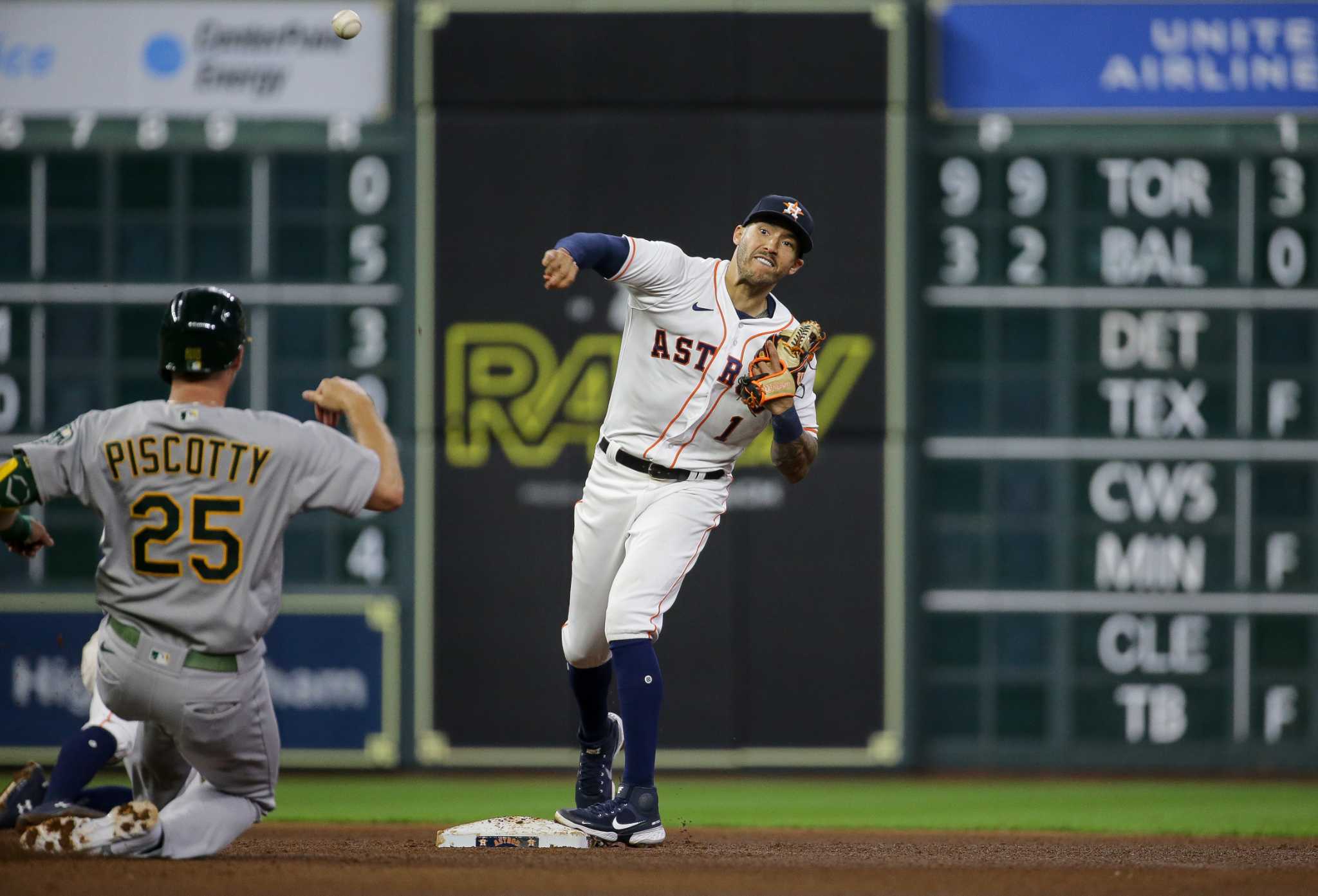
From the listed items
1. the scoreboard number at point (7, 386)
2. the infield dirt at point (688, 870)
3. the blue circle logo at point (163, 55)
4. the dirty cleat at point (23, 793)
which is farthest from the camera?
the blue circle logo at point (163, 55)

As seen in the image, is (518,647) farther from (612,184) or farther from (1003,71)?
(1003,71)

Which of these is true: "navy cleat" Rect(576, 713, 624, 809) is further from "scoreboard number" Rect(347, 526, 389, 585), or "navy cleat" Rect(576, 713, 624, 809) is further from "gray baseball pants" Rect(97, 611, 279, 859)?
"scoreboard number" Rect(347, 526, 389, 585)

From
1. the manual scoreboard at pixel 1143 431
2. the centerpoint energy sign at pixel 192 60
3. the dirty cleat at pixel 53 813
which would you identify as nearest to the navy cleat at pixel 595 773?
the dirty cleat at pixel 53 813

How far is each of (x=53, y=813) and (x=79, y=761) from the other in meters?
0.35

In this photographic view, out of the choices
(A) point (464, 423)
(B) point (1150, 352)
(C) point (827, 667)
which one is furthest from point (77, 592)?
(B) point (1150, 352)

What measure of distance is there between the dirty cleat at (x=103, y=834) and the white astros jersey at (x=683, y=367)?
1776 mm

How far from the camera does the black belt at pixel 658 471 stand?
5.25 m

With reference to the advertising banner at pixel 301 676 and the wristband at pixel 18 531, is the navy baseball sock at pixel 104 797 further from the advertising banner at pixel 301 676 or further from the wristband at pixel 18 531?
the advertising banner at pixel 301 676

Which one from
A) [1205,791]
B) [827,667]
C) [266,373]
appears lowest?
[1205,791]

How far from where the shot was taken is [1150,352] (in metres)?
8.60

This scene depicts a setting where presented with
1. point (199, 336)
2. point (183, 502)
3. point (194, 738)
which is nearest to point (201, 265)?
point (199, 336)

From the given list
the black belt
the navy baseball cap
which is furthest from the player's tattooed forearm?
the navy baseball cap

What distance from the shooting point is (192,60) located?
8.79 metres

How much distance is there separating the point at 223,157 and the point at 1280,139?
203 inches
